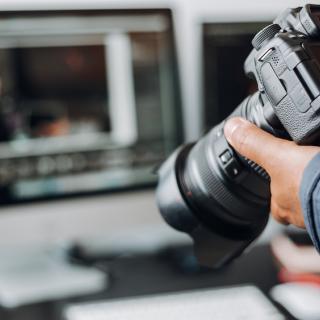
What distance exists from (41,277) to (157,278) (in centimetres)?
17

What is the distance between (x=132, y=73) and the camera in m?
1.00

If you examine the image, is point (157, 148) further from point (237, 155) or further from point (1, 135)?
point (237, 155)

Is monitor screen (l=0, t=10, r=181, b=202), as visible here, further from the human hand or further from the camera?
the human hand

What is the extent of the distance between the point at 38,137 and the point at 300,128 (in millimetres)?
506

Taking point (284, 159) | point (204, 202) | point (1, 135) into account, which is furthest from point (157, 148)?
point (284, 159)

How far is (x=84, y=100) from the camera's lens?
3.19 feet

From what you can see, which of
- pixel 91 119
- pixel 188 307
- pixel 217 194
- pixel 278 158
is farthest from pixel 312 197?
pixel 91 119

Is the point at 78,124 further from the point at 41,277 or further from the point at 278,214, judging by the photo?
the point at 278,214

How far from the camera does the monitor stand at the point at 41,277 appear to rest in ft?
3.05

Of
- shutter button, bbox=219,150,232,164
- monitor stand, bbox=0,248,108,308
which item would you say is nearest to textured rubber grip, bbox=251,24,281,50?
shutter button, bbox=219,150,232,164

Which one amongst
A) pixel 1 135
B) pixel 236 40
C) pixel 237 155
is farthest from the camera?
pixel 236 40

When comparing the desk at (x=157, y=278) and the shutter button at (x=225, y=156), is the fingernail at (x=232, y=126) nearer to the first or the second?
the shutter button at (x=225, y=156)

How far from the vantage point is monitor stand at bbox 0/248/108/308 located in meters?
0.93

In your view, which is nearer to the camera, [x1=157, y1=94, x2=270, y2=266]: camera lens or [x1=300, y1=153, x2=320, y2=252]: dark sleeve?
[x1=300, y1=153, x2=320, y2=252]: dark sleeve
